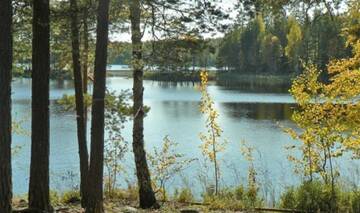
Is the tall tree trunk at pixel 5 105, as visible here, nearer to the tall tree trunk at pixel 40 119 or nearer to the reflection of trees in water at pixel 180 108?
the tall tree trunk at pixel 40 119

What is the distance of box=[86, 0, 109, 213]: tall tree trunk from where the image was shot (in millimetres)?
6984

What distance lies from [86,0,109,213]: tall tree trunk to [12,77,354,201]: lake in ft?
12.6

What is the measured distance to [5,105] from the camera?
19.0ft

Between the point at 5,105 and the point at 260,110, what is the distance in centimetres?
3709

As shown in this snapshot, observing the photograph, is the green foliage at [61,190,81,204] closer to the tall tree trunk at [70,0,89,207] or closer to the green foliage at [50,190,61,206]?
the green foliage at [50,190,61,206]

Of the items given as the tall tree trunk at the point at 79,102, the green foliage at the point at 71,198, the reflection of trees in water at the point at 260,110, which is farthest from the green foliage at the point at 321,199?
the reflection of trees in water at the point at 260,110

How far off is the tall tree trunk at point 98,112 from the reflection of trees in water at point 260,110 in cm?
2874

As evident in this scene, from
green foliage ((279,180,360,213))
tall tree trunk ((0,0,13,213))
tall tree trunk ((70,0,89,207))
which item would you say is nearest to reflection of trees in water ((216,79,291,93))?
tall tree trunk ((70,0,89,207))

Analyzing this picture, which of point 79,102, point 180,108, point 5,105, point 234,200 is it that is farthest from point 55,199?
point 180,108

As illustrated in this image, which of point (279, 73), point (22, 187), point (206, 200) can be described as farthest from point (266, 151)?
point (279, 73)

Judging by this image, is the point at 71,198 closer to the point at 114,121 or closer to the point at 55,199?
the point at 55,199

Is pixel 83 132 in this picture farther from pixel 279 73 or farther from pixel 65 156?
pixel 279 73

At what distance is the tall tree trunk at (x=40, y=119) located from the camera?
289 inches

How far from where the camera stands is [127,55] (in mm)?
9852
